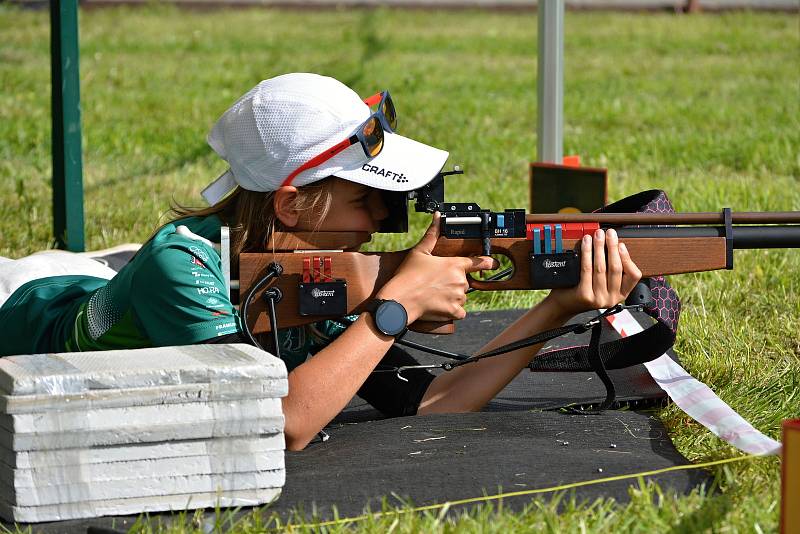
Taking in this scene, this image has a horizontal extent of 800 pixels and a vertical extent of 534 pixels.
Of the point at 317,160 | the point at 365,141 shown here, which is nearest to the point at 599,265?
the point at 365,141

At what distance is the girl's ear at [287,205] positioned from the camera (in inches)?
127

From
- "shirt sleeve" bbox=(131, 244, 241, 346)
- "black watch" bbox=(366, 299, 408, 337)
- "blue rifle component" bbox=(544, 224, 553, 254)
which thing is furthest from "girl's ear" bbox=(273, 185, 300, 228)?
"blue rifle component" bbox=(544, 224, 553, 254)

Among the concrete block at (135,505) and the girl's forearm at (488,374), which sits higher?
the girl's forearm at (488,374)

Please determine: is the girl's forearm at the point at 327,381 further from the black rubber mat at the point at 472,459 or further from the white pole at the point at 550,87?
the white pole at the point at 550,87

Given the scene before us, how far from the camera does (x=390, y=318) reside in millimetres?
3125

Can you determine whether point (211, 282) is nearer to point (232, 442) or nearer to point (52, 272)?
point (232, 442)

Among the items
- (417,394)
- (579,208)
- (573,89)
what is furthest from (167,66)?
(417,394)

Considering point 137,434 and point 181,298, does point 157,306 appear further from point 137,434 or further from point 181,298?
point 137,434

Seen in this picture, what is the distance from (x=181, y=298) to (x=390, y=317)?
0.56 meters

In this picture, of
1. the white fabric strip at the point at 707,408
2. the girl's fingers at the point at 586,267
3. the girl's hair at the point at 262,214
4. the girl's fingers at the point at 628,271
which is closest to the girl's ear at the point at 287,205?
the girl's hair at the point at 262,214

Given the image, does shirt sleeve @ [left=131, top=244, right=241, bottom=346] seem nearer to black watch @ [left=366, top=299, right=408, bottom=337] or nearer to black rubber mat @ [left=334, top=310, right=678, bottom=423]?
black watch @ [left=366, top=299, right=408, bottom=337]

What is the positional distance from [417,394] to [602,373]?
58cm

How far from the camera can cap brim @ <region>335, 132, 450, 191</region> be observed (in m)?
3.25

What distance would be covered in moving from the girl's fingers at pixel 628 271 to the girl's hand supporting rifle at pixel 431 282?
0.38m
